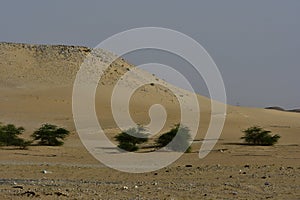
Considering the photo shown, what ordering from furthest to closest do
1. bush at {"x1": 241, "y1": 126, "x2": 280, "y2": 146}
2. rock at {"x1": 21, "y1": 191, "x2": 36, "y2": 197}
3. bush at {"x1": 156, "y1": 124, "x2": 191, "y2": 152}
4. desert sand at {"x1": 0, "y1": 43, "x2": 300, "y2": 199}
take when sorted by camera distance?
bush at {"x1": 241, "y1": 126, "x2": 280, "y2": 146} < bush at {"x1": 156, "y1": 124, "x2": 191, "y2": 152} < desert sand at {"x1": 0, "y1": 43, "x2": 300, "y2": 199} < rock at {"x1": 21, "y1": 191, "x2": 36, "y2": 197}

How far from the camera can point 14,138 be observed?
1385 inches

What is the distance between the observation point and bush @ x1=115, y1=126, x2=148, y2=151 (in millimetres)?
33594

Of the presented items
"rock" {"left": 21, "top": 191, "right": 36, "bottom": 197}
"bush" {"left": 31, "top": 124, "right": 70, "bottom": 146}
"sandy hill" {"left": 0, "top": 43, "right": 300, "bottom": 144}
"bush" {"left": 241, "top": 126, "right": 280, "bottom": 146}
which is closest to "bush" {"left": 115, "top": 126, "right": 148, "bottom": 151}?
"bush" {"left": 31, "top": 124, "right": 70, "bottom": 146}

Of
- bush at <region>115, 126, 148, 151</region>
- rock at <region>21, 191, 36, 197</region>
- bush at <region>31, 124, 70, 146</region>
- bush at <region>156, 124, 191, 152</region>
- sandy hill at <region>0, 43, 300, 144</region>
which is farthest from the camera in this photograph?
sandy hill at <region>0, 43, 300, 144</region>

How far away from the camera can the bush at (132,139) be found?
110ft

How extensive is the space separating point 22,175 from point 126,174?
304 centimetres

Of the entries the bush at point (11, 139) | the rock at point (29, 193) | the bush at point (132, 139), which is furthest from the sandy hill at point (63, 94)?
the rock at point (29, 193)

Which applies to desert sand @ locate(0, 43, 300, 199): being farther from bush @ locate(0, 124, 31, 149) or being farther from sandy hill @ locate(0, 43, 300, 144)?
bush @ locate(0, 124, 31, 149)

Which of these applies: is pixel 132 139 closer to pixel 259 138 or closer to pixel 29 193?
pixel 259 138

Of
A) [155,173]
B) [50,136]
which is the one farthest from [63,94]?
[155,173]

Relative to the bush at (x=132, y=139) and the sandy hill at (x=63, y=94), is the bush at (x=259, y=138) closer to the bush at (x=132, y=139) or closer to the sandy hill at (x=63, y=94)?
the sandy hill at (x=63, y=94)

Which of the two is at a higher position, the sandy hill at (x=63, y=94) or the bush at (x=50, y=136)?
the sandy hill at (x=63, y=94)

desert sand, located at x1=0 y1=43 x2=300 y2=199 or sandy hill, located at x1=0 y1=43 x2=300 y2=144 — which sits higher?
sandy hill, located at x1=0 y1=43 x2=300 y2=144

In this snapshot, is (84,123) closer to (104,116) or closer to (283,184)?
(104,116)
